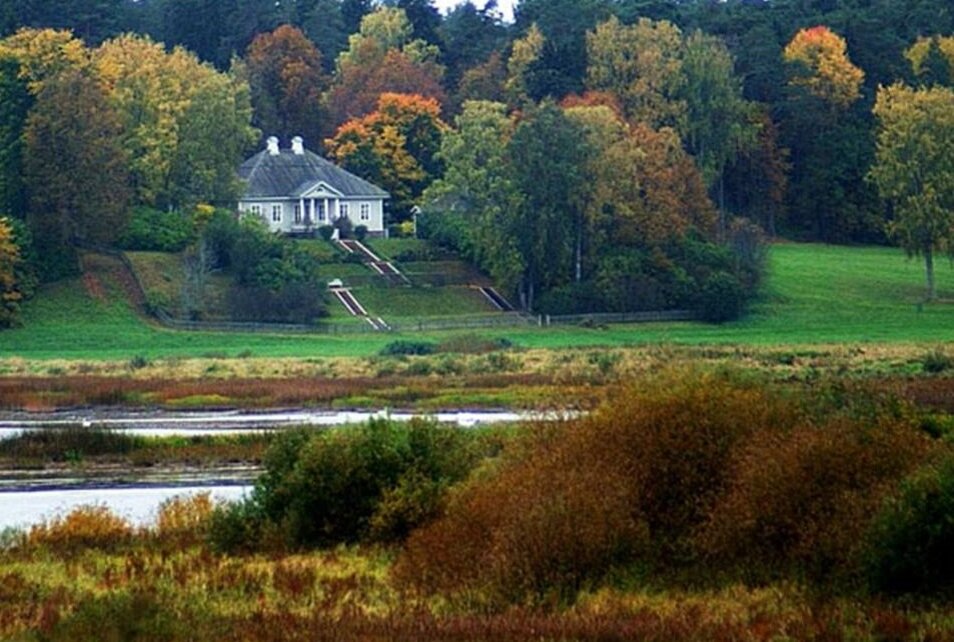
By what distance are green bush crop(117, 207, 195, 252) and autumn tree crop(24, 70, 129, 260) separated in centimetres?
276

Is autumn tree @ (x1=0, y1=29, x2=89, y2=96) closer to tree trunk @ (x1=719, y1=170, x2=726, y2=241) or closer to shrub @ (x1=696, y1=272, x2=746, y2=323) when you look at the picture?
shrub @ (x1=696, y1=272, x2=746, y2=323)

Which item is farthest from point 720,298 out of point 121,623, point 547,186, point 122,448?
point 121,623

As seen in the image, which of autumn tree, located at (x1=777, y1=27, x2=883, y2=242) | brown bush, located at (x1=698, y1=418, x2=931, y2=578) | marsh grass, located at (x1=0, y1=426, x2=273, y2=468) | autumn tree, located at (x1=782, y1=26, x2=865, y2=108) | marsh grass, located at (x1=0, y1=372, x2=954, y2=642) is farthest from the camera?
autumn tree, located at (x1=782, y1=26, x2=865, y2=108)

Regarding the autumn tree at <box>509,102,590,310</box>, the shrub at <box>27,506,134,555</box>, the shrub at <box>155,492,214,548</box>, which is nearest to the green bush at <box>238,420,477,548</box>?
the shrub at <box>155,492,214,548</box>

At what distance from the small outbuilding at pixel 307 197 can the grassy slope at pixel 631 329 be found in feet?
60.0

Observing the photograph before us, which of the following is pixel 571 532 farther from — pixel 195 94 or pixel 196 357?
pixel 195 94

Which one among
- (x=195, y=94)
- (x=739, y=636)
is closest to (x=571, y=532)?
(x=739, y=636)

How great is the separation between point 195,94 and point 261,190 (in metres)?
8.00

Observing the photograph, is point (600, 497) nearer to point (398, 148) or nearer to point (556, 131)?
point (556, 131)

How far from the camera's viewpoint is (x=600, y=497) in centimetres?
2595

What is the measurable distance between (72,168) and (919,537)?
79.9 m

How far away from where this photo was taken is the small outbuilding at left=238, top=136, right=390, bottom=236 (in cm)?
11475

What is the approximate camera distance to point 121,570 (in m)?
28.3

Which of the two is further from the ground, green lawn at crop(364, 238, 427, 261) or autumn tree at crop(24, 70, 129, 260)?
autumn tree at crop(24, 70, 129, 260)
